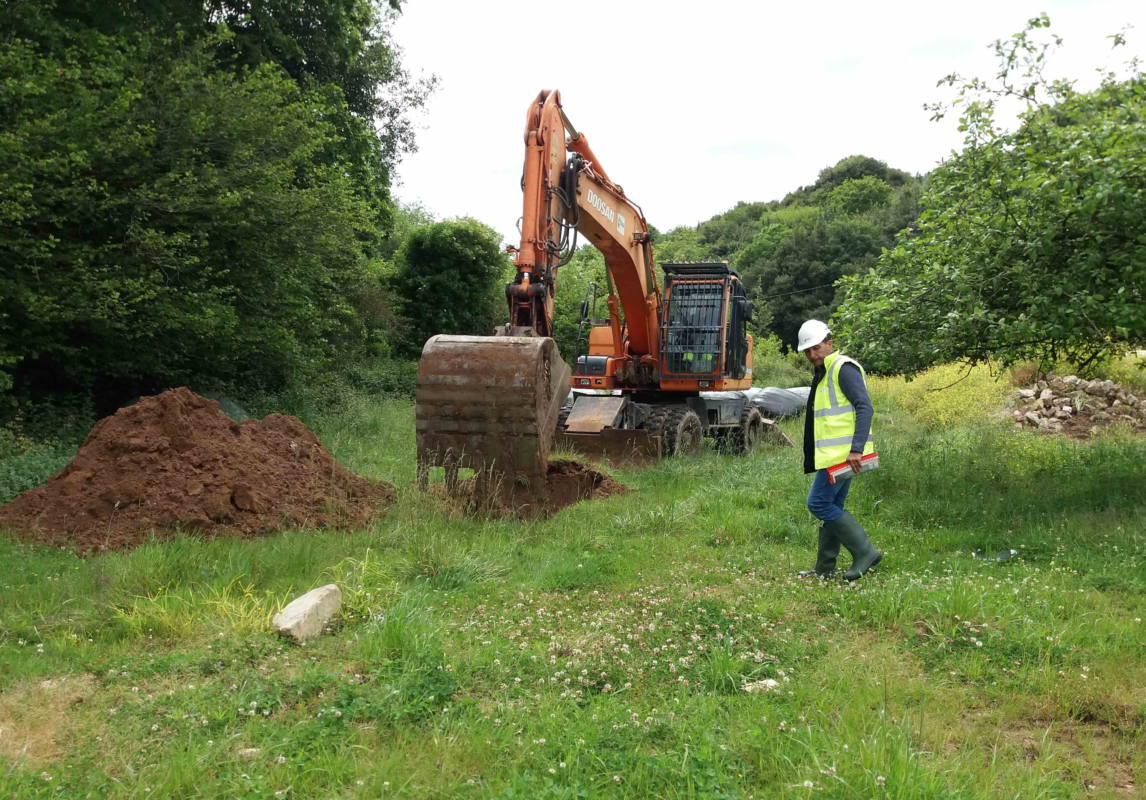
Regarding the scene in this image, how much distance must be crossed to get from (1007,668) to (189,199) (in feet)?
32.6

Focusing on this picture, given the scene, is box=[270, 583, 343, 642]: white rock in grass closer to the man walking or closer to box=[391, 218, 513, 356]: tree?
the man walking

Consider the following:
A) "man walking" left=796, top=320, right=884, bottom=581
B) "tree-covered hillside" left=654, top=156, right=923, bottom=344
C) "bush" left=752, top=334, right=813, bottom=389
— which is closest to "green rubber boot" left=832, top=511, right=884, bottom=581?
"man walking" left=796, top=320, right=884, bottom=581

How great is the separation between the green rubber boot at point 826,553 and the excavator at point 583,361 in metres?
2.68

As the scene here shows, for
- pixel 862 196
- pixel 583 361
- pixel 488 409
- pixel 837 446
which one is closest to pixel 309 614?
pixel 488 409

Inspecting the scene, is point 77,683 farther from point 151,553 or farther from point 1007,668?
point 1007,668

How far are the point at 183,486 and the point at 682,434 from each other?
7.28m

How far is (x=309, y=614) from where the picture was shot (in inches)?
177

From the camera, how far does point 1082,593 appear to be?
5.27 m

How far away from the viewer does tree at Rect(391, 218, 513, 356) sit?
26000 mm

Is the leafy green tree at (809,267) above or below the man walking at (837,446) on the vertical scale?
above

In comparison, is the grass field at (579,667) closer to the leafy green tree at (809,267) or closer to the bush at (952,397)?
the bush at (952,397)

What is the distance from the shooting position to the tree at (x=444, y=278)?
26000 mm

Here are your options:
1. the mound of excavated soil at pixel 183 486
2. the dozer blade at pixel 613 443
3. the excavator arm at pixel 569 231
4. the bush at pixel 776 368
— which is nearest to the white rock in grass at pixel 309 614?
the mound of excavated soil at pixel 183 486

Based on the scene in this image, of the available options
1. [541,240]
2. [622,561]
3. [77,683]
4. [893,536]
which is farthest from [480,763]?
[541,240]
